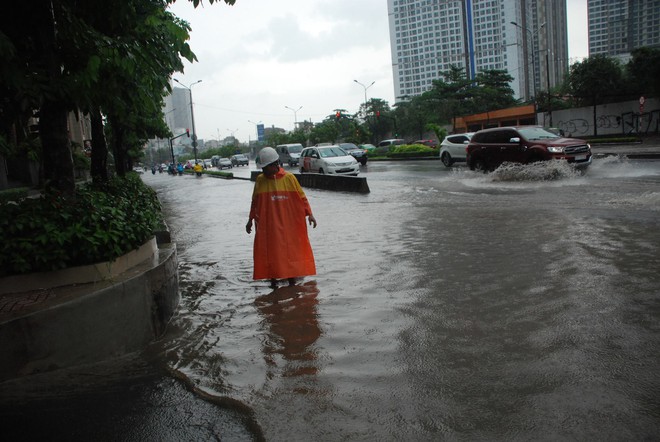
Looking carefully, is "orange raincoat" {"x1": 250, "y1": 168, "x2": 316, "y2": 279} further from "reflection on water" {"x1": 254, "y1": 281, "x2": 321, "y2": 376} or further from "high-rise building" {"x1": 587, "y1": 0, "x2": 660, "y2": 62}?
"high-rise building" {"x1": 587, "y1": 0, "x2": 660, "y2": 62}

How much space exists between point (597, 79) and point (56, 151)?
4008 cm

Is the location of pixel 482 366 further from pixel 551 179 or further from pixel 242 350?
pixel 551 179

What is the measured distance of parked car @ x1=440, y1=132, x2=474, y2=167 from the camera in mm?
25172

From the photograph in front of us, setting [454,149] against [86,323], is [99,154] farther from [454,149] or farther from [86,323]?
[454,149]

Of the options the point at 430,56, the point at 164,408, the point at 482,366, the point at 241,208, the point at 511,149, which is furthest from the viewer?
the point at 430,56

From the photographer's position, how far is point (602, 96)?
129 ft

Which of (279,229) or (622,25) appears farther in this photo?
(622,25)

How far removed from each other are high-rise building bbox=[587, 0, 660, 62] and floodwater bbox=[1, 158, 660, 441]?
56.5 metres

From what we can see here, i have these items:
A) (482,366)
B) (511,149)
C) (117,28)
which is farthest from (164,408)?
(511,149)

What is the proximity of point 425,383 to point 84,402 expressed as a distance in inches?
77.7

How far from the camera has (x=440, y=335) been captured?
4020mm

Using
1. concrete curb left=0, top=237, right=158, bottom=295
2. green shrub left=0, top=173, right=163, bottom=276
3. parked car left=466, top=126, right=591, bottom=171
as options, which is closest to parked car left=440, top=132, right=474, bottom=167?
parked car left=466, top=126, right=591, bottom=171

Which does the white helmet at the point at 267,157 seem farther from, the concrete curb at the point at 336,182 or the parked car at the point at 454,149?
the parked car at the point at 454,149

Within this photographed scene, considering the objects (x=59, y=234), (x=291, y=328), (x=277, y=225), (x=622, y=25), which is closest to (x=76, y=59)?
(x=59, y=234)
